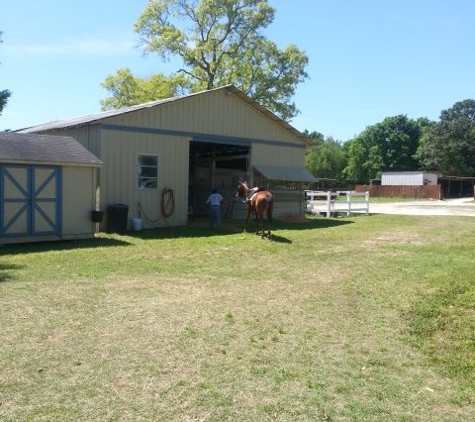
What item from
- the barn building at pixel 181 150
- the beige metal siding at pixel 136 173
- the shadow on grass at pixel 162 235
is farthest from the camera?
the barn building at pixel 181 150

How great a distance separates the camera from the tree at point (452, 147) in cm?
6681

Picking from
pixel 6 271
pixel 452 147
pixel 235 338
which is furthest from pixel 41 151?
pixel 452 147

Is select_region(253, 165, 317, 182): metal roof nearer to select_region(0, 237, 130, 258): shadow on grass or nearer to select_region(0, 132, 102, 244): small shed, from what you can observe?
select_region(0, 237, 130, 258): shadow on grass

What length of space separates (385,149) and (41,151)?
7038 cm

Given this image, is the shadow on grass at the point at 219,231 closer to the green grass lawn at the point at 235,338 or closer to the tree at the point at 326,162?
the green grass lawn at the point at 235,338

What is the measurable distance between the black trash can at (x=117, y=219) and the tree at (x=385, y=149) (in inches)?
2557

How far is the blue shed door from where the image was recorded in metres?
13.0

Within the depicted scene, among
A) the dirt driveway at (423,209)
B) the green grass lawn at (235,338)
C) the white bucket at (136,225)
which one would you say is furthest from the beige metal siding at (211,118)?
the dirt driveway at (423,209)

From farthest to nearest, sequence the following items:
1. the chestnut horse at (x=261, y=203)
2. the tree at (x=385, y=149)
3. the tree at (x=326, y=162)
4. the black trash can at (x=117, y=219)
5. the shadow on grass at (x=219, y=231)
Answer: the tree at (x=326, y=162) < the tree at (x=385, y=149) < the black trash can at (x=117, y=219) < the shadow on grass at (x=219, y=231) < the chestnut horse at (x=261, y=203)

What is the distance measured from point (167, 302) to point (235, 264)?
3.60 metres

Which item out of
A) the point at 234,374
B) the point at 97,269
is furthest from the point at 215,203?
the point at 234,374

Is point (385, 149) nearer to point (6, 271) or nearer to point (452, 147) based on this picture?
point (452, 147)

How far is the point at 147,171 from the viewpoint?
1748 centimetres

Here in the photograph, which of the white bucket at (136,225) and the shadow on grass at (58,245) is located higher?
the white bucket at (136,225)
